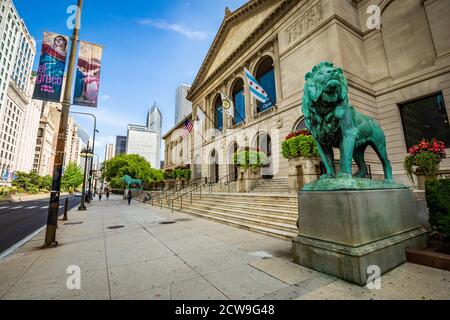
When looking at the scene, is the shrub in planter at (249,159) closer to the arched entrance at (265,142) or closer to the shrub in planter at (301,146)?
the shrub in planter at (301,146)

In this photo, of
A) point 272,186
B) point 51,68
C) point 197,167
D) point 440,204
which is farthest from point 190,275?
point 197,167

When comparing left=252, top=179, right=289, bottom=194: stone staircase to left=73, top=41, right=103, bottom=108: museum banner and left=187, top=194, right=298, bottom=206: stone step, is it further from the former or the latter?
left=73, top=41, right=103, bottom=108: museum banner

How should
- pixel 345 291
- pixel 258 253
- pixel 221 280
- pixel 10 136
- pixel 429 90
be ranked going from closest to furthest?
pixel 345 291, pixel 221 280, pixel 258 253, pixel 429 90, pixel 10 136

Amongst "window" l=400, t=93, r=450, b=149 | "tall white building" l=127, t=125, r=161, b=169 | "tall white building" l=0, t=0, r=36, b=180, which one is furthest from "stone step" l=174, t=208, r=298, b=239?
"tall white building" l=127, t=125, r=161, b=169

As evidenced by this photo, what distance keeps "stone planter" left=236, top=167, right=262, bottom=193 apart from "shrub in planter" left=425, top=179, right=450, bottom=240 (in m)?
10.3

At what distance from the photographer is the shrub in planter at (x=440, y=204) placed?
11.8ft

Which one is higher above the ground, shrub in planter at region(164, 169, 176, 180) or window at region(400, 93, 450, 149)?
window at region(400, 93, 450, 149)

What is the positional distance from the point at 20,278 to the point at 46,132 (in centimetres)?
13439

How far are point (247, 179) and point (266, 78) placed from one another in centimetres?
1289

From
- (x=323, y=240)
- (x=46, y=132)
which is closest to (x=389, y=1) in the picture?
(x=323, y=240)

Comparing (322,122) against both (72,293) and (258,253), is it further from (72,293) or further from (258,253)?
(72,293)

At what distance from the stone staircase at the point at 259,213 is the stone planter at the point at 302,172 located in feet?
4.46

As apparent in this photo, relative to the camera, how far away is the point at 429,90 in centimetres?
1217

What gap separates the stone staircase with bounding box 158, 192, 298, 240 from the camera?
21.9 feet
